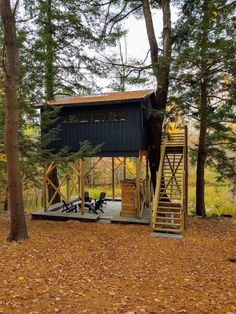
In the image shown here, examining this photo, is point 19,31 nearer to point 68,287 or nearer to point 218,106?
point 218,106

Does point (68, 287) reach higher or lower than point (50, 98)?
lower

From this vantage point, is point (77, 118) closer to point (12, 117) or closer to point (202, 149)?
point (12, 117)

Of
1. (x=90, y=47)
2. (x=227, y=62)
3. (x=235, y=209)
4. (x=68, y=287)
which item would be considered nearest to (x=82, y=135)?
(x=90, y=47)

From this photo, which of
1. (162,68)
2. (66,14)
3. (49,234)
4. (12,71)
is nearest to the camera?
(12,71)

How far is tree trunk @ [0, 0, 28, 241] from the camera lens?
25.6 feet

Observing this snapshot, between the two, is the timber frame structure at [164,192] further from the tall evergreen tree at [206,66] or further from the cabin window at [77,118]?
the cabin window at [77,118]

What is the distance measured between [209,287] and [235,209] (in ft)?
56.3

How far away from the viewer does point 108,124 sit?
13.2 meters

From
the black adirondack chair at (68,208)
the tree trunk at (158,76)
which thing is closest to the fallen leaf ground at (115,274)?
the black adirondack chair at (68,208)

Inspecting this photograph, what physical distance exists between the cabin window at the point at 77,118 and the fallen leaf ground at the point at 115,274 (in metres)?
5.67

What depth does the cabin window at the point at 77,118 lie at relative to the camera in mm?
13664

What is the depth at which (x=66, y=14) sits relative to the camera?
1316 centimetres

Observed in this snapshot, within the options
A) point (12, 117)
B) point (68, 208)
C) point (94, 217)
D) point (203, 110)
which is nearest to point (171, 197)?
point (94, 217)

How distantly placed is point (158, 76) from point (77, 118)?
14.1 feet
